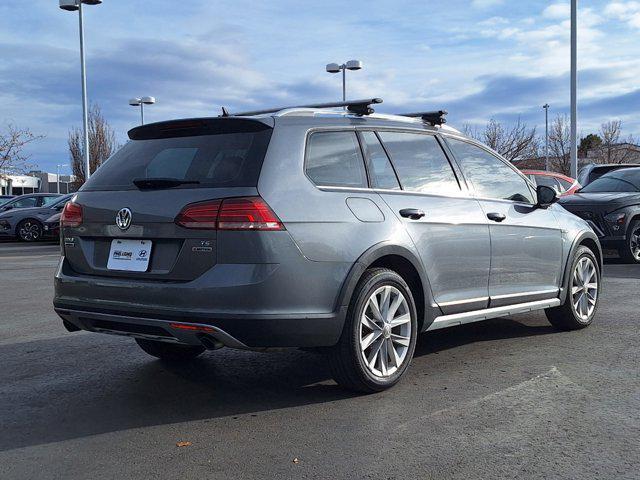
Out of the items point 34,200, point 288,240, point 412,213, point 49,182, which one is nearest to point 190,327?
point 288,240

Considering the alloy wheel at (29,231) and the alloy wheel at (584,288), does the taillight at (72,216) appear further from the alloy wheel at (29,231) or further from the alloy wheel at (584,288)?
the alloy wheel at (29,231)

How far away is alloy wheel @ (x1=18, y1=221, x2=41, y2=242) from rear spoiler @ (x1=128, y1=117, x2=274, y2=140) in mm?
18677

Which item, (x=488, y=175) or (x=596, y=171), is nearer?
(x=488, y=175)

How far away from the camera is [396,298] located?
15.7 feet

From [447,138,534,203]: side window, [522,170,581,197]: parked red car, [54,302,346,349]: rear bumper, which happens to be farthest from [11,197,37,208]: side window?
[54,302,346,349]: rear bumper

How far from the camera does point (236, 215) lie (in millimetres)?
4113

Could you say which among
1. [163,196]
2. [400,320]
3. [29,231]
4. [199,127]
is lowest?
[29,231]

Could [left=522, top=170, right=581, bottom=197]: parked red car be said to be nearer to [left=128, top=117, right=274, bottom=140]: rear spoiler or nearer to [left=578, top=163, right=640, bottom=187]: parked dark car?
[left=578, top=163, right=640, bottom=187]: parked dark car

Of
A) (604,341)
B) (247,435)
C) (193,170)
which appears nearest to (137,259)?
(193,170)

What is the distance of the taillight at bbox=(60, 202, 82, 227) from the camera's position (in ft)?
15.7

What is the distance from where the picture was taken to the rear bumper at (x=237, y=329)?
13.4ft

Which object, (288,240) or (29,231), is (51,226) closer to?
(29,231)

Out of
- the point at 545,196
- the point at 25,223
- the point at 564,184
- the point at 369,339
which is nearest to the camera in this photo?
the point at 369,339

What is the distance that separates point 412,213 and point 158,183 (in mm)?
1654
